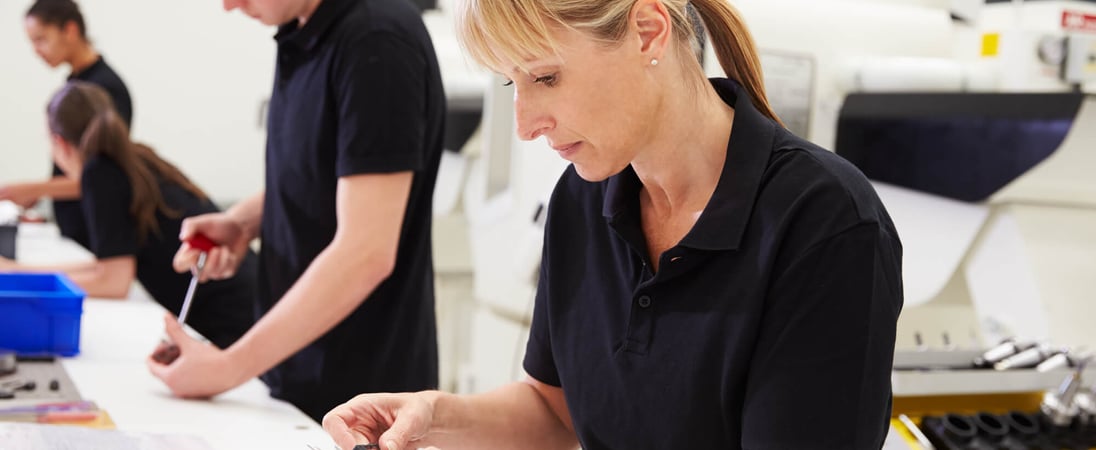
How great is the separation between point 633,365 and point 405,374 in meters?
0.76

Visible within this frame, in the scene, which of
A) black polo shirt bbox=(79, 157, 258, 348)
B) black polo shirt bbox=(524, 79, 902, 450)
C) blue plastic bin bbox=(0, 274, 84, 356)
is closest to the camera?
black polo shirt bbox=(524, 79, 902, 450)

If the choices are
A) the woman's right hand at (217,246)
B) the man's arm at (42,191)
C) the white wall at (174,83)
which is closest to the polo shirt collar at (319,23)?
the woman's right hand at (217,246)

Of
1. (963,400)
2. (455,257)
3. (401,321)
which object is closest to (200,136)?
(455,257)

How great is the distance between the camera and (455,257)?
Answer: 149 inches

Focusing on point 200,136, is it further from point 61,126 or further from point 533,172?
point 533,172

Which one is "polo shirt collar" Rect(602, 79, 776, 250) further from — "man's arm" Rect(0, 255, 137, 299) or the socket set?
"man's arm" Rect(0, 255, 137, 299)

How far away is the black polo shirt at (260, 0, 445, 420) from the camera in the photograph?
1540 millimetres

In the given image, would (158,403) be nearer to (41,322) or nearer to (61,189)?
(41,322)

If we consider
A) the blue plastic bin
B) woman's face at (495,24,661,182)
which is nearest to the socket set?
woman's face at (495,24,661,182)

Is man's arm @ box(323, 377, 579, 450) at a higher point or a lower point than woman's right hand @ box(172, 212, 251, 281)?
higher

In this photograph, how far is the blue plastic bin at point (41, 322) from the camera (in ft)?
6.03

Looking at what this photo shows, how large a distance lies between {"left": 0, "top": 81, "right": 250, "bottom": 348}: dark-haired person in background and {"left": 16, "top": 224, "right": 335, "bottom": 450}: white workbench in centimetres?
27

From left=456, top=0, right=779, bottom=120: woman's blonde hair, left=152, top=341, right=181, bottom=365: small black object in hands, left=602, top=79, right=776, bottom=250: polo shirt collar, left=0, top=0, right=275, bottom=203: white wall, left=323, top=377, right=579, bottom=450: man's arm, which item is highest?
left=456, top=0, right=779, bottom=120: woman's blonde hair

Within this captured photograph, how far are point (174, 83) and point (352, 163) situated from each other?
3.57 meters
